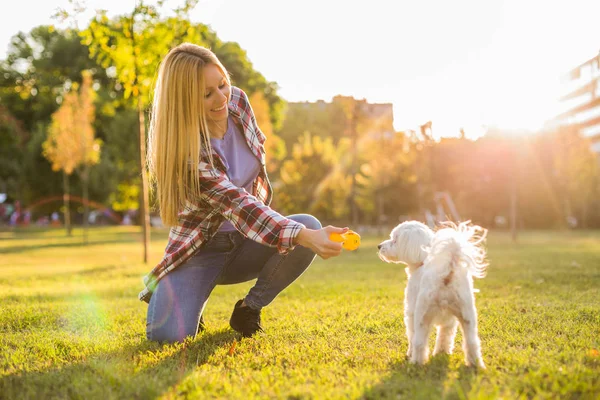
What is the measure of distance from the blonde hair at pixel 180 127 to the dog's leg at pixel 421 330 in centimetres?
162

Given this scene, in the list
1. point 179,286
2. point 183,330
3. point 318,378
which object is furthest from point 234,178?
point 318,378

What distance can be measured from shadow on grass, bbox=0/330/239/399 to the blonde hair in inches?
36.7

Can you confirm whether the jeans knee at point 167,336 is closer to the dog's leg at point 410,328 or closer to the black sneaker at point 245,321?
the black sneaker at point 245,321

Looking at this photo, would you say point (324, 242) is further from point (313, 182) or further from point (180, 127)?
point (313, 182)

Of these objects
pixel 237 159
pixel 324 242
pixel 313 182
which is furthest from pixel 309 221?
pixel 313 182

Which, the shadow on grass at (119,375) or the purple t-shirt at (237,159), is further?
the purple t-shirt at (237,159)

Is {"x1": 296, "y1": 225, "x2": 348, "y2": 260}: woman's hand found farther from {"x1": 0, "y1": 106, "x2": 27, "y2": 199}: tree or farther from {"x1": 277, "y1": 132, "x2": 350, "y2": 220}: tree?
{"x1": 0, "y1": 106, "x2": 27, "y2": 199}: tree

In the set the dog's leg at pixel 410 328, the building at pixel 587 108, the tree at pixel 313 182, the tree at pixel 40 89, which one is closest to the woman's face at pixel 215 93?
the dog's leg at pixel 410 328

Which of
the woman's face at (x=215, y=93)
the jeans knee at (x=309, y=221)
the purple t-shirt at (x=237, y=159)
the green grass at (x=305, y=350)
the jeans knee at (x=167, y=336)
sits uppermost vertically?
the woman's face at (x=215, y=93)

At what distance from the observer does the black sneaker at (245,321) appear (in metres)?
4.50

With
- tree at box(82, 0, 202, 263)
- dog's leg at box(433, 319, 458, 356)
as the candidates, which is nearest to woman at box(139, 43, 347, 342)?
dog's leg at box(433, 319, 458, 356)

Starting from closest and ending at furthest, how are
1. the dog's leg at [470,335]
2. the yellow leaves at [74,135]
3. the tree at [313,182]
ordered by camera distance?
the dog's leg at [470,335], the yellow leaves at [74,135], the tree at [313,182]

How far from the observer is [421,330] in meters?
3.40

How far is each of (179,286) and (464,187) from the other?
35985 millimetres
